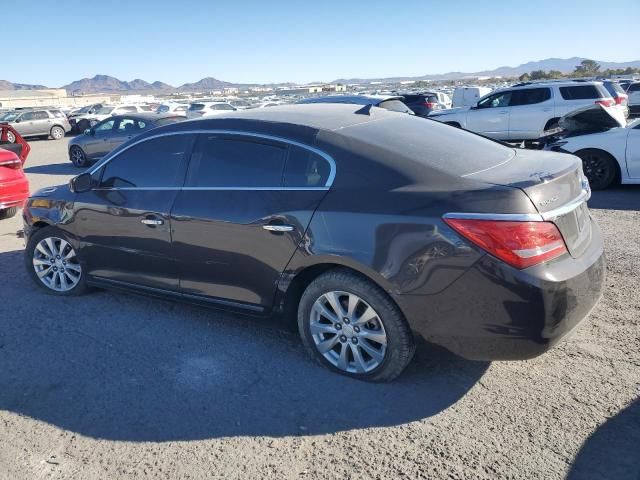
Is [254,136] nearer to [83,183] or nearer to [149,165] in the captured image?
[149,165]

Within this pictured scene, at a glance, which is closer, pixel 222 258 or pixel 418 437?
pixel 418 437

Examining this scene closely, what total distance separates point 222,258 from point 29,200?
8.43 feet

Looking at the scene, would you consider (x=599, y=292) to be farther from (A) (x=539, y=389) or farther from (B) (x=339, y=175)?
(B) (x=339, y=175)

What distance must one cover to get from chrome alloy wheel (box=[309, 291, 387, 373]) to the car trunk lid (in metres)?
1.03

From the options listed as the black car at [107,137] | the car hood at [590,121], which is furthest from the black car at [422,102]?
the car hood at [590,121]

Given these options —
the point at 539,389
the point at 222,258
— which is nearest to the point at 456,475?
the point at 539,389

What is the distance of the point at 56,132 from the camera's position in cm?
2684

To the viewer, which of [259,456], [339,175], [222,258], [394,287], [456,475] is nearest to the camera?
[456,475]

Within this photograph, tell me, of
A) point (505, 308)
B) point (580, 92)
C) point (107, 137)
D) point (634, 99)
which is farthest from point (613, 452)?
point (634, 99)

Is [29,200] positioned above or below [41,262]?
above

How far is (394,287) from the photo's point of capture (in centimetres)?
307

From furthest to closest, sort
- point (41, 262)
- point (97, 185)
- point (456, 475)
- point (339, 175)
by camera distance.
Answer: point (41, 262), point (97, 185), point (339, 175), point (456, 475)

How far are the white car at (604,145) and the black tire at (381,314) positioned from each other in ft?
22.4

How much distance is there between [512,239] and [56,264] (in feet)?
13.4
